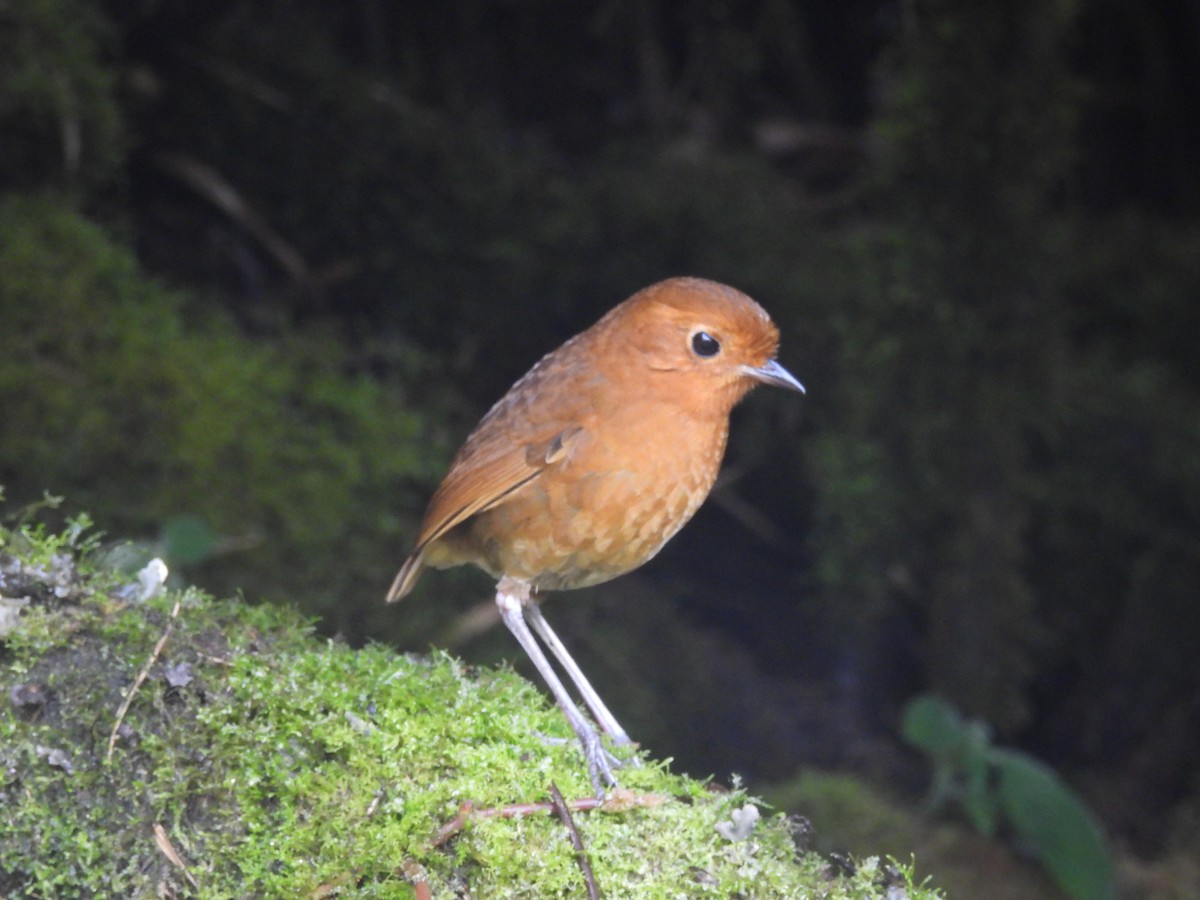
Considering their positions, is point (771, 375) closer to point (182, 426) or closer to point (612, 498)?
point (612, 498)

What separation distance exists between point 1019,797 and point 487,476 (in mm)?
1999

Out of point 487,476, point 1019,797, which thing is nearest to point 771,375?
point 487,476

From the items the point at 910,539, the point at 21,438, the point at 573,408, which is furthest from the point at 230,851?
the point at 910,539

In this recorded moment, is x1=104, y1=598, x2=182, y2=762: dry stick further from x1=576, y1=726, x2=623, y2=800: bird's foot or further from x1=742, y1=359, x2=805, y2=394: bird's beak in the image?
x1=742, y1=359, x2=805, y2=394: bird's beak

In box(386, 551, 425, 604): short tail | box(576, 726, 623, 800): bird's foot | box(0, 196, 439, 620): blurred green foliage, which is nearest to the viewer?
box(576, 726, 623, 800): bird's foot

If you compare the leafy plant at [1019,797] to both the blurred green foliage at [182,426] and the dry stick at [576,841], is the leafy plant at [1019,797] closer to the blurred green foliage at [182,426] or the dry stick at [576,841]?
the blurred green foliage at [182,426]

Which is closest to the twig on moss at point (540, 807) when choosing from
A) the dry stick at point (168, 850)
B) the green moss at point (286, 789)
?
the green moss at point (286, 789)

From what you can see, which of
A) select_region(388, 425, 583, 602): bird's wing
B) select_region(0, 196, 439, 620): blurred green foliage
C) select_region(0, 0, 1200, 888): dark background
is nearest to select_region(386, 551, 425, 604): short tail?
select_region(388, 425, 583, 602): bird's wing

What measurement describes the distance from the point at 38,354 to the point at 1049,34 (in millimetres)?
3604

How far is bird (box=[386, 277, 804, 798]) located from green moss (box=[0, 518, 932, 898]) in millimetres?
538

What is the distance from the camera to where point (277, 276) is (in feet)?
16.4

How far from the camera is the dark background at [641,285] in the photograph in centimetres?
404

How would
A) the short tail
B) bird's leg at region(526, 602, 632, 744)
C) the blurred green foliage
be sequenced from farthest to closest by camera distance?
the blurred green foliage < the short tail < bird's leg at region(526, 602, 632, 744)

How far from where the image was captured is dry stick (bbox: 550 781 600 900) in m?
1.79
